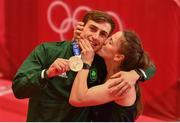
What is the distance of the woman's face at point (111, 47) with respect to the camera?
249cm

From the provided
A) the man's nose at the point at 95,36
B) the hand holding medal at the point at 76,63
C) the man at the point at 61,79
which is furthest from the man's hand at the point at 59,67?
the man's nose at the point at 95,36

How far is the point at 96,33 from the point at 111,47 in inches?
5.4

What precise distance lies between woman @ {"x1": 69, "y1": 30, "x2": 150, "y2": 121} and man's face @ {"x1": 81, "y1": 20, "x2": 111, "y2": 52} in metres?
0.04

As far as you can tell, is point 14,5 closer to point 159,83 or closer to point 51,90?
point 159,83

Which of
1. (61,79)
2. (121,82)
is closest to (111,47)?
(121,82)

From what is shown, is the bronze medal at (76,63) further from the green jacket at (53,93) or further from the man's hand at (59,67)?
the green jacket at (53,93)

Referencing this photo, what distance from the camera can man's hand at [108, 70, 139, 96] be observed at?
235 centimetres

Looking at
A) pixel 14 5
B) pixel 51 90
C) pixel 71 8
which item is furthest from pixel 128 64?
pixel 14 5

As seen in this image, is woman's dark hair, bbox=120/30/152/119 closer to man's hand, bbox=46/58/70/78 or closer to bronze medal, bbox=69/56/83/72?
bronze medal, bbox=69/56/83/72

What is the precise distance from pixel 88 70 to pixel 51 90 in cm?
32

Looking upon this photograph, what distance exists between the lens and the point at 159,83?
4.50 metres

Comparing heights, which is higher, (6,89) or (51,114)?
(51,114)

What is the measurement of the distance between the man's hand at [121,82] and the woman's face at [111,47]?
125 mm

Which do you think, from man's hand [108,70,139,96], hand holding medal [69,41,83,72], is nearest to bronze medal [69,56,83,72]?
hand holding medal [69,41,83,72]
